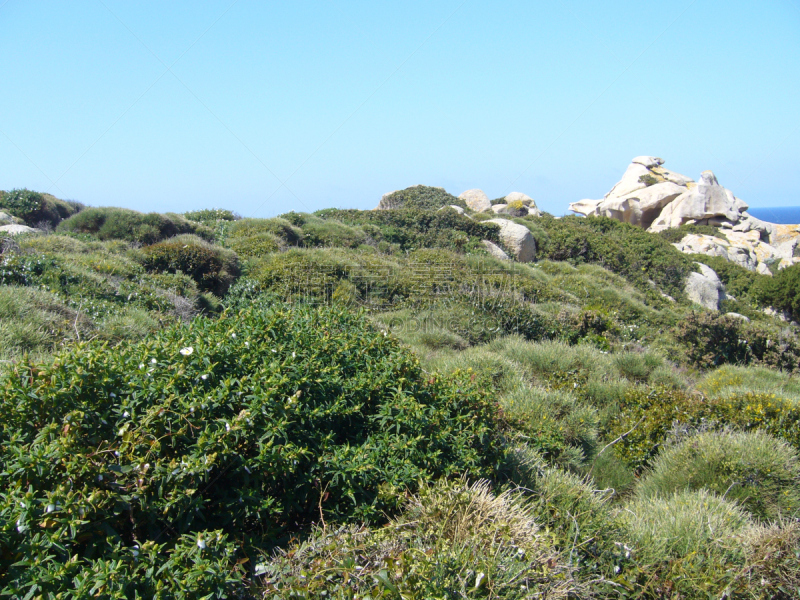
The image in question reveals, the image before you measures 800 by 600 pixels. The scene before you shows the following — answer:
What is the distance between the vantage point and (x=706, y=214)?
3097 centimetres

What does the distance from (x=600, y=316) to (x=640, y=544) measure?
312 inches

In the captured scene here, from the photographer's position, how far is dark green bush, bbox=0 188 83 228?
13.5 meters

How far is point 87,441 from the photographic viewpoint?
2572 millimetres

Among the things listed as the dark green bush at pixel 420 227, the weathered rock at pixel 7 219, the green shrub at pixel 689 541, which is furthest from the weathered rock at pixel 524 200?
the green shrub at pixel 689 541

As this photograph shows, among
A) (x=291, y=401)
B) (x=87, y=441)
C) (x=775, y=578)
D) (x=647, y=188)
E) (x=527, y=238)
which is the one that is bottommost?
(x=775, y=578)

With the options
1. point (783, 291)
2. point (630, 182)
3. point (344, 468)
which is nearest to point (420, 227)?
point (783, 291)

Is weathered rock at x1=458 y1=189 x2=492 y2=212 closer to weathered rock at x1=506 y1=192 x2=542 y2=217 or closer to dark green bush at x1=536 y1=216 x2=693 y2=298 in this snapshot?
weathered rock at x1=506 y1=192 x2=542 y2=217

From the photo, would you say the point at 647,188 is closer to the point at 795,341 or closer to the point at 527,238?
the point at 527,238

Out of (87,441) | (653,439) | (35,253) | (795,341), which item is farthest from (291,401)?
(795,341)

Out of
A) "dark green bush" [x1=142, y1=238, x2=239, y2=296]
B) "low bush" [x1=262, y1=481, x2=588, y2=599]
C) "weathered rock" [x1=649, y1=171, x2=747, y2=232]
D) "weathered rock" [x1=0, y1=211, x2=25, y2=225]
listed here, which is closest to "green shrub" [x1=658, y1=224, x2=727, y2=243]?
"weathered rock" [x1=649, y1=171, x2=747, y2=232]

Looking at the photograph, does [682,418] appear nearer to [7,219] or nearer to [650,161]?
[7,219]

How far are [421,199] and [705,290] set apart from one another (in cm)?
1502

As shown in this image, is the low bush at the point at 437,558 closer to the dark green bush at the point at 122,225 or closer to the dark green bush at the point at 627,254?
the dark green bush at the point at 122,225

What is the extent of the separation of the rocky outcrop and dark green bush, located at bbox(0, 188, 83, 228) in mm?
27376
